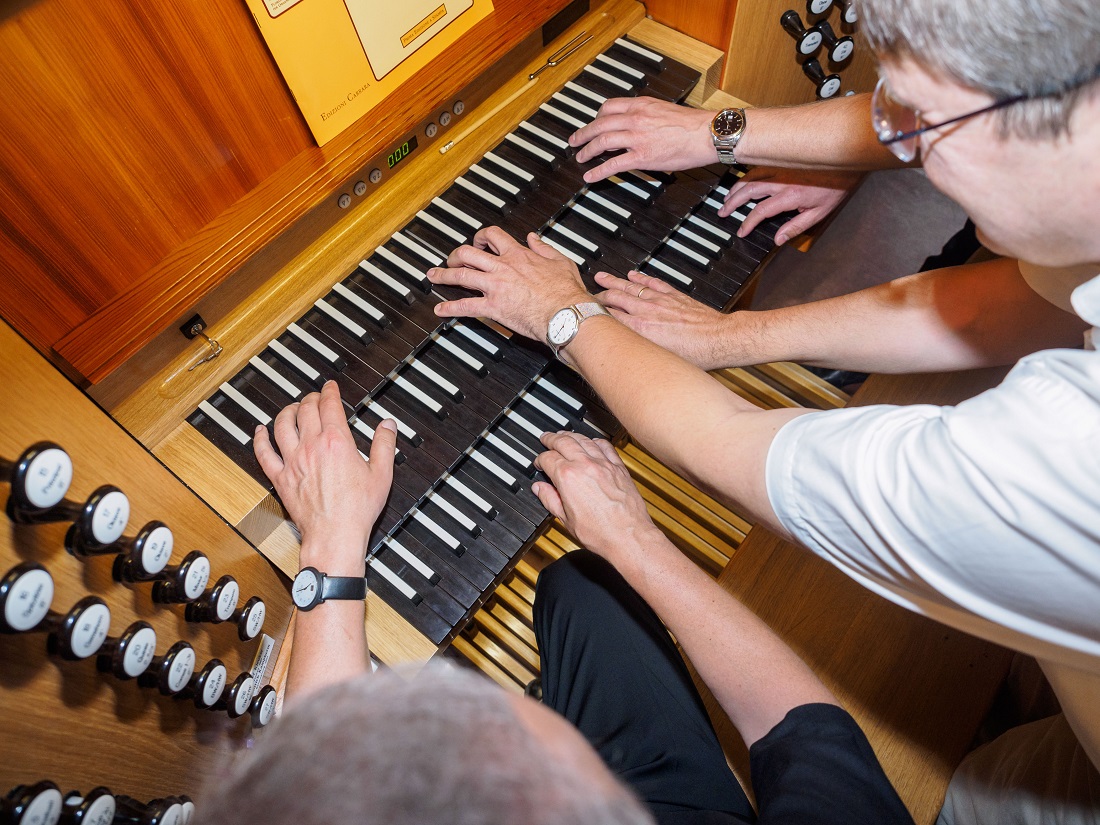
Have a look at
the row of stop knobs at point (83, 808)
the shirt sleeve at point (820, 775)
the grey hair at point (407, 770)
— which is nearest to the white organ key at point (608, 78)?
the shirt sleeve at point (820, 775)

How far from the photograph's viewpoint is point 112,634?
104cm

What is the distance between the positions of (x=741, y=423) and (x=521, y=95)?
1.13 meters

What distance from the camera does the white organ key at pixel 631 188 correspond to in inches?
70.8

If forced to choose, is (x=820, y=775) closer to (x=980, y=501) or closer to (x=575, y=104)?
(x=980, y=501)

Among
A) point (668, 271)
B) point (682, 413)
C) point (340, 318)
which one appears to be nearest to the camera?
point (682, 413)

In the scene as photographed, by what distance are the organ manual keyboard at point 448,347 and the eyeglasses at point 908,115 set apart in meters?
0.66

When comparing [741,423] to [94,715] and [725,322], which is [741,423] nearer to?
[725,322]

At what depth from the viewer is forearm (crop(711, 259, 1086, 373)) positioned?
1427mm

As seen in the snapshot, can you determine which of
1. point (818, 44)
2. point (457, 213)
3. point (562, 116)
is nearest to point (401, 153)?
point (457, 213)

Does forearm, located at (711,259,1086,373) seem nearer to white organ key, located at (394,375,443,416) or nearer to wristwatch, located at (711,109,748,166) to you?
wristwatch, located at (711,109,748,166)

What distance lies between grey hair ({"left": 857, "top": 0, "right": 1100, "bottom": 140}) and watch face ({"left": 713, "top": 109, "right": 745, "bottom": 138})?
0.86 meters

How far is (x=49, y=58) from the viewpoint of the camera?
3.73 ft

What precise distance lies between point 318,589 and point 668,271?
105 cm

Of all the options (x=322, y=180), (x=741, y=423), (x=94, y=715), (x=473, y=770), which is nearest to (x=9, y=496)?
(x=94, y=715)
